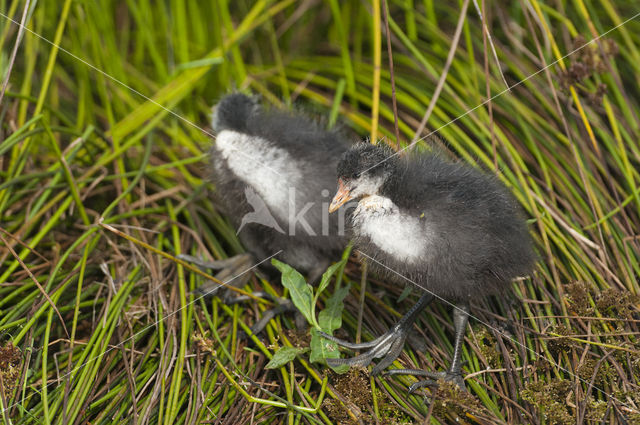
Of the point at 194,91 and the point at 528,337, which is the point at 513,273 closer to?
the point at 528,337

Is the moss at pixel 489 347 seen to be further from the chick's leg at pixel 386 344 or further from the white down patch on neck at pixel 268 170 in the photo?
the white down patch on neck at pixel 268 170

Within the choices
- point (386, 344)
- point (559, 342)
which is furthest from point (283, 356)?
point (559, 342)

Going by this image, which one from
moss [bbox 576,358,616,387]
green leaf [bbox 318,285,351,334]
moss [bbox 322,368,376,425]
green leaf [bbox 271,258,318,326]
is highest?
green leaf [bbox 271,258,318,326]

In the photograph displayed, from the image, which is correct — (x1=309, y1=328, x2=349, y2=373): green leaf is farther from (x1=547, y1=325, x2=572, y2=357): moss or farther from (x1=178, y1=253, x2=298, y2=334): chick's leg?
(x1=547, y1=325, x2=572, y2=357): moss

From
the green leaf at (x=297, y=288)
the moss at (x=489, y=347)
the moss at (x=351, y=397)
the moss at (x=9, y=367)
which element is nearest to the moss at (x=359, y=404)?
the moss at (x=351, y=397)

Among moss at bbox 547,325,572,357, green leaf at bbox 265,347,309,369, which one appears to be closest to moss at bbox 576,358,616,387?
moss at bbox 547,325,572,357

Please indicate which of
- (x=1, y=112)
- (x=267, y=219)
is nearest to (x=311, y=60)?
(x=267, y=219)

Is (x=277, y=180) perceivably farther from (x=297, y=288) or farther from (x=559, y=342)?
(x=559, y=342)
